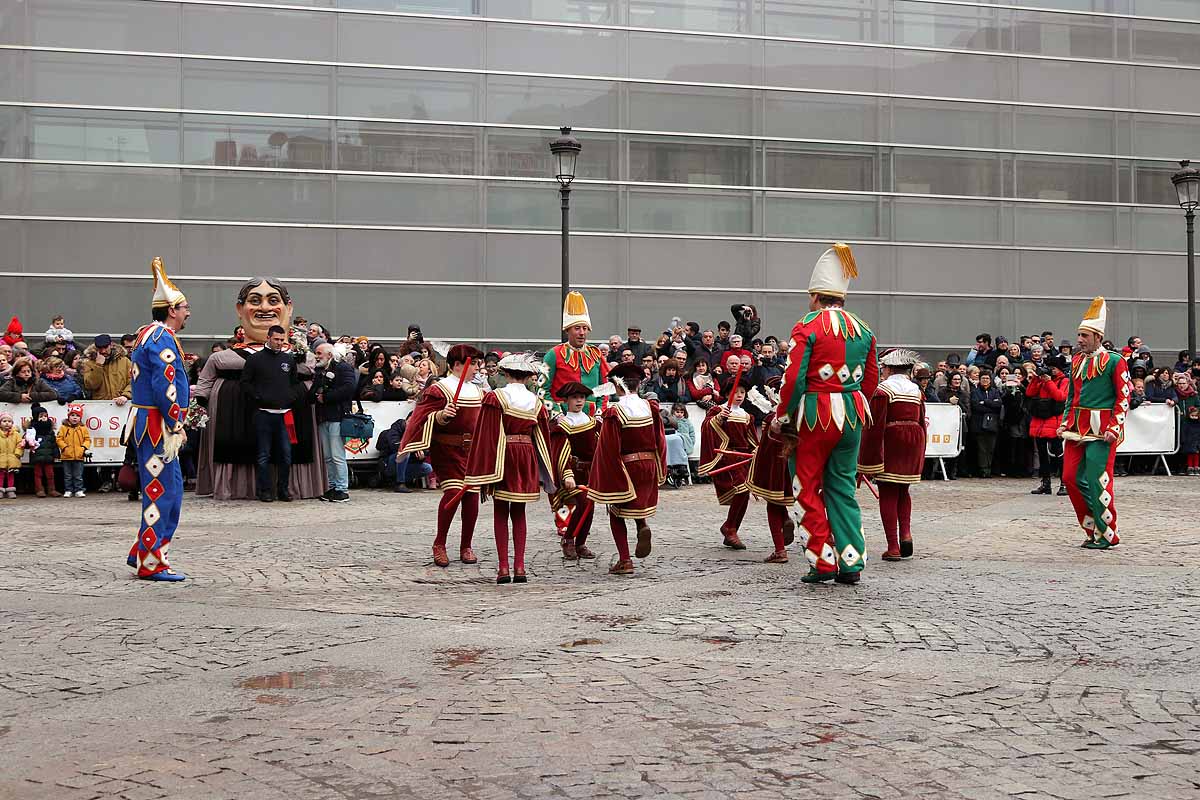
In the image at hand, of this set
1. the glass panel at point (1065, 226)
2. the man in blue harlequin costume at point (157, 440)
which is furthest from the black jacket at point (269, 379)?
the glass panel at point (1065, 226)

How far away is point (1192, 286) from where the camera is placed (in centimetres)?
2488

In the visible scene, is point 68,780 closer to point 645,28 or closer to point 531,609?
point 531,609

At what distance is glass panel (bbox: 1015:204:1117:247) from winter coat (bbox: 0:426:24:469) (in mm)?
21456

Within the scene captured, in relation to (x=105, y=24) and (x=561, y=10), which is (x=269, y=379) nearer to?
(x=105, y=24)

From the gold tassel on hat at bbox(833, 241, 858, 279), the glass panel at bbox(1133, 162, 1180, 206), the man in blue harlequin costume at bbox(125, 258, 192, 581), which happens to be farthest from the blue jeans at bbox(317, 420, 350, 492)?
the glass panel at bbox(1133, 162, 1180, 206)

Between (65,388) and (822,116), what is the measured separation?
A: 1744cm

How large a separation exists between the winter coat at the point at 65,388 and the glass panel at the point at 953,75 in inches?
737

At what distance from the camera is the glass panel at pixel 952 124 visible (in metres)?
31.0

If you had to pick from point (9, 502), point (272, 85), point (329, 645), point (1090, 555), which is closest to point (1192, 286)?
point (1090, 555)

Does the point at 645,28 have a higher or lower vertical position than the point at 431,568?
higher

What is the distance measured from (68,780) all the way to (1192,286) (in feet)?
75.3

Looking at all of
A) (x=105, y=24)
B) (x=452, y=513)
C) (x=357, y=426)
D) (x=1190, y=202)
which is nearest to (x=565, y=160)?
(x=357, y=426)

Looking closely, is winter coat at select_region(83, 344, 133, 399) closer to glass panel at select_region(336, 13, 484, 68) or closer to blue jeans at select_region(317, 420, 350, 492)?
blue jeans at select_region(317, 420, 350, 492)

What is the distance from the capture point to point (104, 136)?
88.8ft
